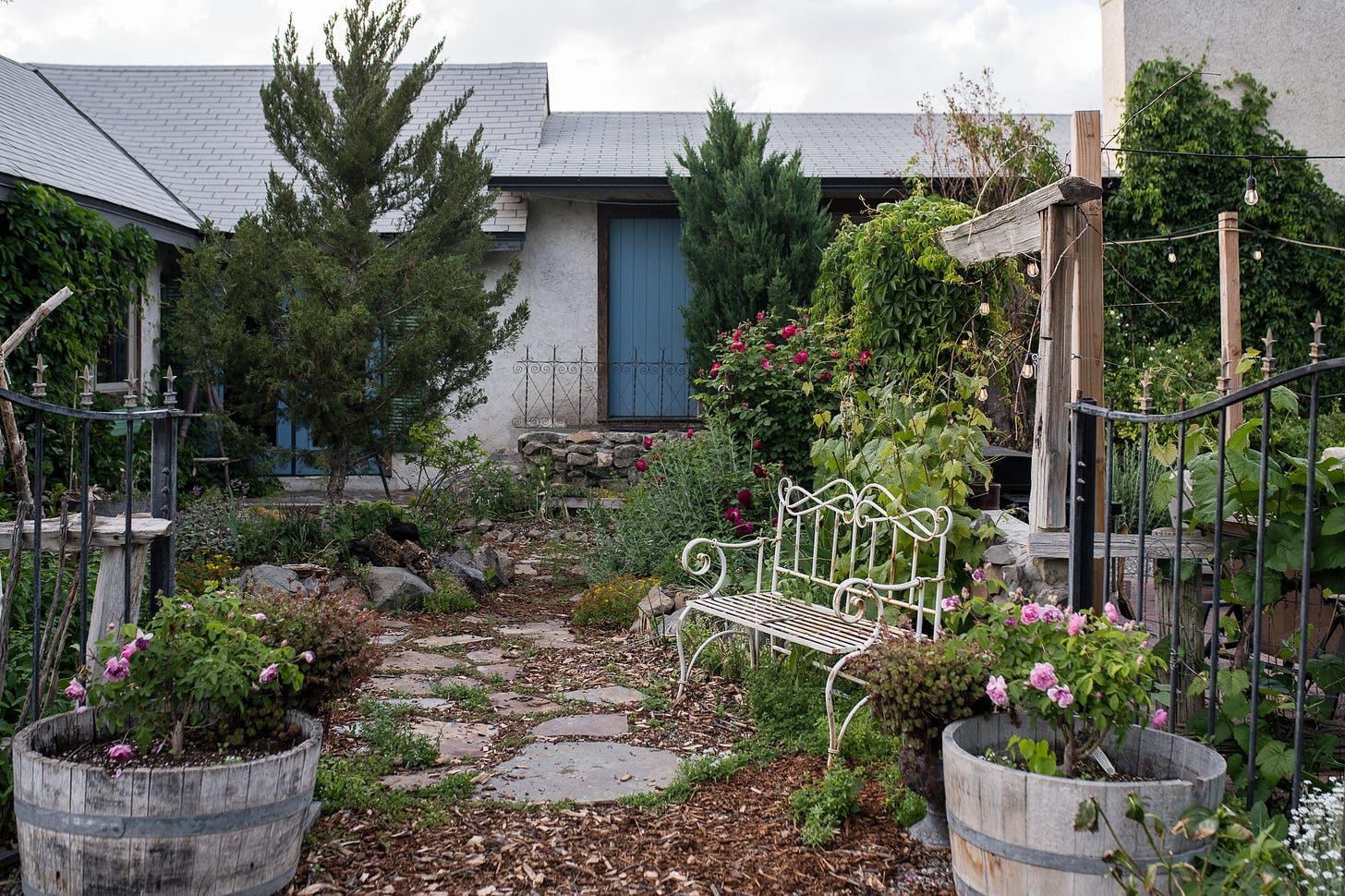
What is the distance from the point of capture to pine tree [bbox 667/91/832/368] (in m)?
9.78

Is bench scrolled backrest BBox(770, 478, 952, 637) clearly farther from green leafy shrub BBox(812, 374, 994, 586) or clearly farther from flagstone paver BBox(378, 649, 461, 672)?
flagstone paver BBox(378, 649, 461, 672)

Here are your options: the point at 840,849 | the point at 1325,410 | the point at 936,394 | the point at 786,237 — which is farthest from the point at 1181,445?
the point at 1325,410

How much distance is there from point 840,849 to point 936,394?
3466 mm

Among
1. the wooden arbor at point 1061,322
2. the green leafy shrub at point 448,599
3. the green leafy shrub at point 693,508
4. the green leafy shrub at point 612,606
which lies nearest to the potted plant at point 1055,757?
the wooden arbor at point 1061,322

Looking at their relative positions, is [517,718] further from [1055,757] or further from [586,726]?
[1055,757]

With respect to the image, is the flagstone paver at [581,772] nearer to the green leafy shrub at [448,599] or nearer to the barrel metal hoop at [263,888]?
the barrel metal hoop at [263,888]

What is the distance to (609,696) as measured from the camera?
15.1 feet

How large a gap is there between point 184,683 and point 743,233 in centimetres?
780

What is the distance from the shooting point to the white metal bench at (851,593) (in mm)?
3650

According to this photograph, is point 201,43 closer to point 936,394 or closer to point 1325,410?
point 936,394

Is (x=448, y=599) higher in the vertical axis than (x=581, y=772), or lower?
higher

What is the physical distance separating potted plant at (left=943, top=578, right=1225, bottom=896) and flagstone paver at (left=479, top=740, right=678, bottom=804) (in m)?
1.28

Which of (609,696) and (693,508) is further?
(693,508)

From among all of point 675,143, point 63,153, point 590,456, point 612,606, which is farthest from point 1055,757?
point 675,143
